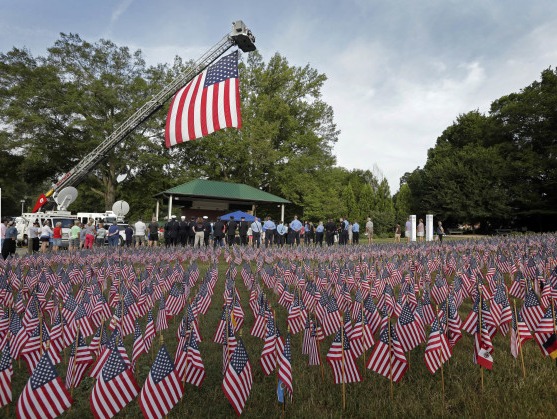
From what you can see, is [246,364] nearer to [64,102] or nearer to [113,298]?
[113,298]

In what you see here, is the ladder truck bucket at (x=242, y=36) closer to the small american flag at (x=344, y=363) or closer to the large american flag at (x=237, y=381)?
the small american flag at (x=344, y=363)

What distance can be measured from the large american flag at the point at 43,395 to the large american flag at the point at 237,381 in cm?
126

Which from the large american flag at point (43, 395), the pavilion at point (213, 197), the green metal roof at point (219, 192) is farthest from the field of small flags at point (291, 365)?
the pavilion at point (213, 197)

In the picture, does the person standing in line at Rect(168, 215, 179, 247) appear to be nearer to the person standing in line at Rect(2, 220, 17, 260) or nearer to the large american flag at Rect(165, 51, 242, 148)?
the person standing in line at Rect(2, 220, 17, 260)

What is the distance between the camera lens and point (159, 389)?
3.23 meters

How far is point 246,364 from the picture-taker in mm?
3496

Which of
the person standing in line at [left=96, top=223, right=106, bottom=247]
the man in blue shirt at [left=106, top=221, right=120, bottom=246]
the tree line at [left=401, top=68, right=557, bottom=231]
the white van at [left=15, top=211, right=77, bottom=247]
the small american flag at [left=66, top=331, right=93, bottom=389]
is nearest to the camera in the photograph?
the small american flag at [left=66, top=331, right=93, bottom=389]

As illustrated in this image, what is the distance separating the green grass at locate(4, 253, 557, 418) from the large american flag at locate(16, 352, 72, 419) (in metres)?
0.70

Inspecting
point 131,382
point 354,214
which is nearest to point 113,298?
point 131,382

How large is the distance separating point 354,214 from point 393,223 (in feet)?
21.5

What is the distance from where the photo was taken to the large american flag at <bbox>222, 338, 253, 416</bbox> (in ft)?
11.1

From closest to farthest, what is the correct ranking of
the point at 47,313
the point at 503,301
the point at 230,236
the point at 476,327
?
the point at 476,327, the point at 503,301, the point at 47,313, the point at 230,236

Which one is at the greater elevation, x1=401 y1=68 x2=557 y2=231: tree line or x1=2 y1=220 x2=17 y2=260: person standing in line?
x1=401 y1=68 x2=557 y2=231: tree line

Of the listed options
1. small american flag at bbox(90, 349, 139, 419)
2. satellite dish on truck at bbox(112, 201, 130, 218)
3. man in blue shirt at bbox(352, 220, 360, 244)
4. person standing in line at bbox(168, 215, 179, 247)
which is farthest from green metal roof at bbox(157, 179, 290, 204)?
small american flag at bbox(90, 349, 139, 419)
